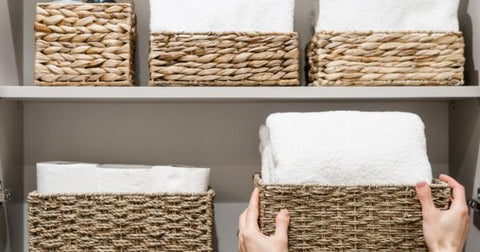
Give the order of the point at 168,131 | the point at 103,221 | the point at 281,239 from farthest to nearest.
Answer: the point at 168,131
the point at 103,221
the point at 281,239

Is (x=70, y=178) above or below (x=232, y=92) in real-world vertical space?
below

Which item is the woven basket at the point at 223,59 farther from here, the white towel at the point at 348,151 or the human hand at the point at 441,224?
the human hand at the point at 441,224

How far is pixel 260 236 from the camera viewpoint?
932mm

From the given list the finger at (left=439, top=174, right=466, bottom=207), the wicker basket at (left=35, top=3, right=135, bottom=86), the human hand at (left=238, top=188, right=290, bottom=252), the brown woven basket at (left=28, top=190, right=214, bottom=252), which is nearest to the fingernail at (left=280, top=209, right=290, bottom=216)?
the human hand at (left=238, top=188, right=290, bottom=252)

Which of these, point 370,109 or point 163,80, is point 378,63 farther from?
point 163,80

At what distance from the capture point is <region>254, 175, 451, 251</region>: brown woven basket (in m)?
0.93

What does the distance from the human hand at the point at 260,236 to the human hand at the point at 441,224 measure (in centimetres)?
25

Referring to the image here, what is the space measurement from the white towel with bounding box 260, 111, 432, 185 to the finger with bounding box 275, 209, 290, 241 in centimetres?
6

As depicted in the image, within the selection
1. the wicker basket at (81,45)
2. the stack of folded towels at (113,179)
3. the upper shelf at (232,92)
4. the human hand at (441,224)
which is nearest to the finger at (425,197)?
the human hand at (441,224)

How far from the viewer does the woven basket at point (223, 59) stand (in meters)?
1.05

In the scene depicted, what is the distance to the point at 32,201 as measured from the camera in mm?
1019

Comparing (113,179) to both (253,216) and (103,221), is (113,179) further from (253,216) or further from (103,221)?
(253,216)

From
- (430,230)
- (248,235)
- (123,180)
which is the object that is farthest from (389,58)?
(123,180)

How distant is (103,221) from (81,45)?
36 centimetres
